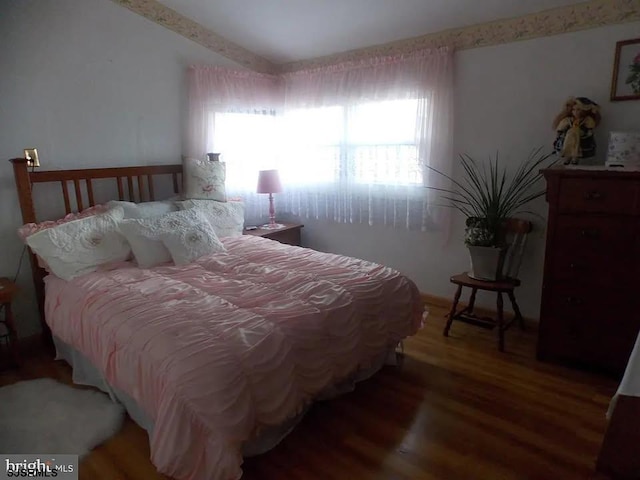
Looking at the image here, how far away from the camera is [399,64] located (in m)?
3.30

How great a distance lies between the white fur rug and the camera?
1.85 meters

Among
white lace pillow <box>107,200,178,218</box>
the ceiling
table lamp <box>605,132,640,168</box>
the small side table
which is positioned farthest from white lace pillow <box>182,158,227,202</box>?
table lamp <box>605,132,640,168</box>

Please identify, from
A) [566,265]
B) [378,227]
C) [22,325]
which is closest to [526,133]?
[566,265]

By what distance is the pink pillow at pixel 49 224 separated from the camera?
252cm

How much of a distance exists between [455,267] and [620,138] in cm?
146

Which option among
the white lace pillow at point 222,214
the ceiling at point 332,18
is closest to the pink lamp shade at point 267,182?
the white lace pillow at point 222,214

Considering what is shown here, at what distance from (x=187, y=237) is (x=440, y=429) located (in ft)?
6.17

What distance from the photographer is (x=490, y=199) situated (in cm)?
295

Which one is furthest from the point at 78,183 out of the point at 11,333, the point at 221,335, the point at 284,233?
the point at 221,335

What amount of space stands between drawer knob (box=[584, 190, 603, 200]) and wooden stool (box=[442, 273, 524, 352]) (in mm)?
733

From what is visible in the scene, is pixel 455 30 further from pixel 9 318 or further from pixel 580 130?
pixel 9 318

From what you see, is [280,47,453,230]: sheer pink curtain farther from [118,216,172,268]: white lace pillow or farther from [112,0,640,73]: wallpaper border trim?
[118,216,172,268]: white lace pillow

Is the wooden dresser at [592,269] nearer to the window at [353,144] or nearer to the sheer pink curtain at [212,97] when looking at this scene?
the window at [353,144]

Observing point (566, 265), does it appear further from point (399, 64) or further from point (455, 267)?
point (399, 64)
